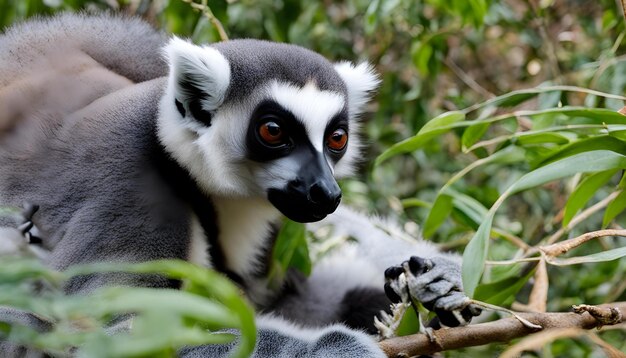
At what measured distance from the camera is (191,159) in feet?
9.12

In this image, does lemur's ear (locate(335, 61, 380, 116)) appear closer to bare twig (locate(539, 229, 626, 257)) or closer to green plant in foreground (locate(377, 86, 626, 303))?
green plant in foreground (locate(377, 86, 626, 303))

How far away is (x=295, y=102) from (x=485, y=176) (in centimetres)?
256

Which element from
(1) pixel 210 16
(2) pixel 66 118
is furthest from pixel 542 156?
(2) pixel 66 118

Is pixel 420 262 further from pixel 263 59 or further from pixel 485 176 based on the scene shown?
pixel 485 176

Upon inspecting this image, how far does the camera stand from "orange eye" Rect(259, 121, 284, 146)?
268 cm

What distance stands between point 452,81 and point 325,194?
3741 mm

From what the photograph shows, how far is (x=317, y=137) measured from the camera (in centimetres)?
268

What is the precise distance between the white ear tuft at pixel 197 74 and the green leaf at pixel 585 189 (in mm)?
1288

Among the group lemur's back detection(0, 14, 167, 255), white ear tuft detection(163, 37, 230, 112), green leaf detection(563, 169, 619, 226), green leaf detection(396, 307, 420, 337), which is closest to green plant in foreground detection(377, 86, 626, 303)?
green leaf detection(563, 169, 619, 226)

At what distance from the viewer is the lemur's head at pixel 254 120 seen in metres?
2.66

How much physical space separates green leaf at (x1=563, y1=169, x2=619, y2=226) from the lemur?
0.46 meters

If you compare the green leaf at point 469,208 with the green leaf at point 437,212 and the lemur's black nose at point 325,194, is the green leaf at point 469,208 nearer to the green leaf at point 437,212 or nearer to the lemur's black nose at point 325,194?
Result: the green leaf at point 437,212

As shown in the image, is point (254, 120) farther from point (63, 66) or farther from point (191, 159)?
point (63, 66)

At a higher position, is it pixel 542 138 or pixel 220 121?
pixel 542 138
